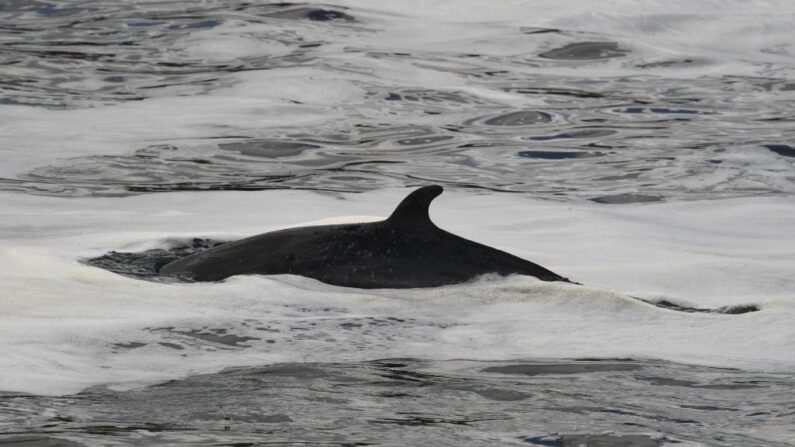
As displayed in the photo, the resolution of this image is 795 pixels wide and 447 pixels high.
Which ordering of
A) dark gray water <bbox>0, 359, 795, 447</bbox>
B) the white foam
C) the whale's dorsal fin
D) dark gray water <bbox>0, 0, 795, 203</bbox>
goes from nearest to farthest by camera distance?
dark gray water <bbox>0, 359, 795, 447</bbox>
the white foam
the whale's dorsal fin
dark gray water <bbox>0, 0, 795, 203</bbox>

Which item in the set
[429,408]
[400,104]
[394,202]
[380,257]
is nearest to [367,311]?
[380,257]

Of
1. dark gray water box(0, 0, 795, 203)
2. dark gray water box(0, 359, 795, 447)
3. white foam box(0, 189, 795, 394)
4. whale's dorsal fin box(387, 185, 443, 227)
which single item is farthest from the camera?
dark gray water box(0, 0, 795, 203)

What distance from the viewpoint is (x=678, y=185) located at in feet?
30.6

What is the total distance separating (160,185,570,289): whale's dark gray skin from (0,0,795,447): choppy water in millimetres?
117

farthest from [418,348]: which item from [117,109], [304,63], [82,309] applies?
[304,63]

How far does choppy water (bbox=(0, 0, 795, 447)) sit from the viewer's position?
374cm

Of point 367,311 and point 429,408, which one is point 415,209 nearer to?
point 367,311

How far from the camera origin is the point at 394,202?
8570 mm

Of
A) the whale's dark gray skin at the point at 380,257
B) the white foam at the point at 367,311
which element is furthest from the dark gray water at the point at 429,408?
the whale's dark gray skin at the point at 380,257

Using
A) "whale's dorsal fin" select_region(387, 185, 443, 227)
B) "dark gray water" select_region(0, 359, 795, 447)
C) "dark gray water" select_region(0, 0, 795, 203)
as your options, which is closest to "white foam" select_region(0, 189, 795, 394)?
"dark gray water" select_region(0, 359, 795, 447)

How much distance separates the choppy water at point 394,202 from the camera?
3738mm

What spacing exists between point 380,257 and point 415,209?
220mm

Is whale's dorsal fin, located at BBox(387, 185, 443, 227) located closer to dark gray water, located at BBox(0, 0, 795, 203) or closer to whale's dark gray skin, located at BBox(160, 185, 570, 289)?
whale's dark gray skin, located at BBox(160, 185, 570, 289)

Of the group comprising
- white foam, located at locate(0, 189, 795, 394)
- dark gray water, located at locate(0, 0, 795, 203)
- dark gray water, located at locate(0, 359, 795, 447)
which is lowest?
dark gray water, located at locate(0, 0, 795, 203)
